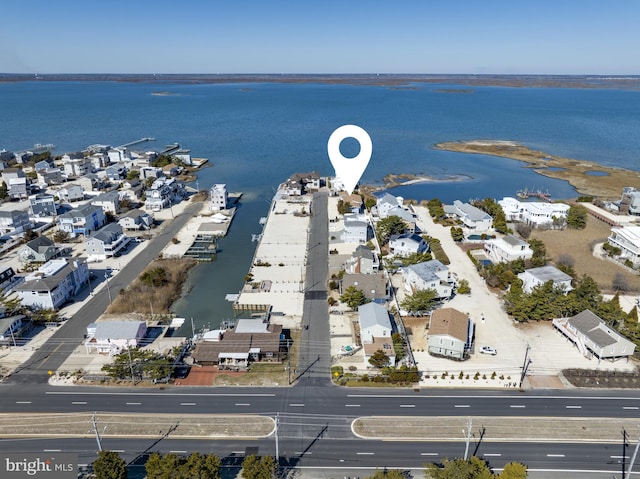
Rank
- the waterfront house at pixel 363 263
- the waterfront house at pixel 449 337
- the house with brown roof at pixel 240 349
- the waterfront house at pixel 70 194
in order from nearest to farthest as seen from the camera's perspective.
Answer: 1. the house with brown roof at pixel 240 349
2. the waterfront house at pixel 449 337
3. the waterfront house at pixel 363 263
4. the waterfront house at pixel 70 194

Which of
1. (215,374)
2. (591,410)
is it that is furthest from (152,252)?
(591,410)

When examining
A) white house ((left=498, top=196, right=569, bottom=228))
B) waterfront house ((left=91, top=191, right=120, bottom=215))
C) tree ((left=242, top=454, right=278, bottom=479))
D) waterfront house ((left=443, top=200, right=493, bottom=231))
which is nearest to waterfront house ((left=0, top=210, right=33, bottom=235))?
waterfront house ((left=91, top=191, right=120, bottom=215))

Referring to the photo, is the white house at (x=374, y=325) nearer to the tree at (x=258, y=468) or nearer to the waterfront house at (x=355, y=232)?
the tree at (x=258, y=468)

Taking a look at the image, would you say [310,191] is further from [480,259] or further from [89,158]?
[89,158]

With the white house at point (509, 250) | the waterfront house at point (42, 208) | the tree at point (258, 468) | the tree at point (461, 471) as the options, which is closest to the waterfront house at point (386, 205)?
the white house at point (509, 250)

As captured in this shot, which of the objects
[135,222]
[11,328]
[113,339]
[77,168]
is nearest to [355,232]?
[135,222]

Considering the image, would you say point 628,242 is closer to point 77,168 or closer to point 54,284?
point 54,284
